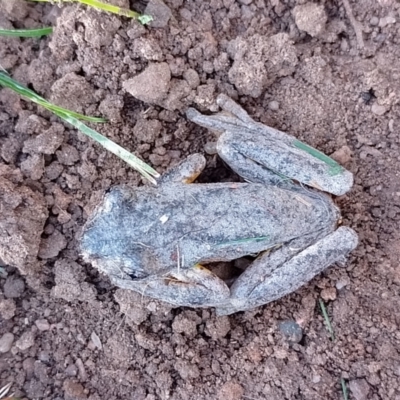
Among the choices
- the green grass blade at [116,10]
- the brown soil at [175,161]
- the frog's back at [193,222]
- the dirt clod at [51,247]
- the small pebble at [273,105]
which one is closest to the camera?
the frog's back at [193,222]

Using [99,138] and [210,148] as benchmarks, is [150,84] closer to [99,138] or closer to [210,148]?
[99,138]

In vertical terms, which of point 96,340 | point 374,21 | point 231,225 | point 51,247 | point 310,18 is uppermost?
point 374,21

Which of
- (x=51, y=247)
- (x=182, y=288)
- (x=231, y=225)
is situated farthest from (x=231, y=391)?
(x=51, y=247)

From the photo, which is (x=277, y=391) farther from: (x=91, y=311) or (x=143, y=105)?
(x=143, y=105)

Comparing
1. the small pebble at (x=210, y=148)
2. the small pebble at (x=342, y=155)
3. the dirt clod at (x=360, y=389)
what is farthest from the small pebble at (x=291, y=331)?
the small pebble at (x=210, y=148)

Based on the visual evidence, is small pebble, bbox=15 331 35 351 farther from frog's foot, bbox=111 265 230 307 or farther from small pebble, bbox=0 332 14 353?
frog's foot, bbox=111 265 230 307

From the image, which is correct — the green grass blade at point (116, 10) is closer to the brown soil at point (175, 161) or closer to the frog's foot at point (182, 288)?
the brown soil at point (175, 161)

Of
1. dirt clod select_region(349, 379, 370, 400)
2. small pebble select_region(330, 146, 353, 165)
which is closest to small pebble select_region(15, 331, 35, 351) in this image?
dirt clod select_region(349, 379, 370, 400)
